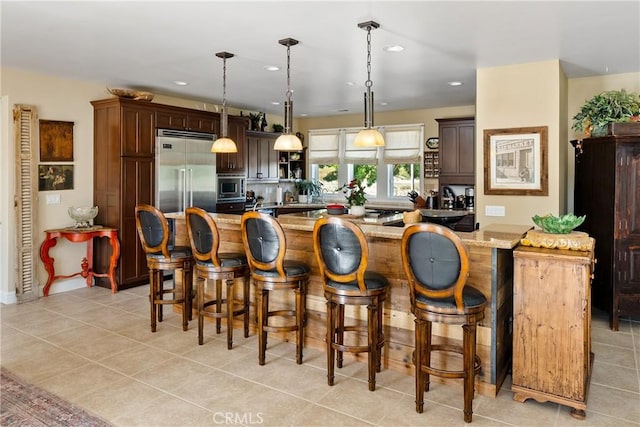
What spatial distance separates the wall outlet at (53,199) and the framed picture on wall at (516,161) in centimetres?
516

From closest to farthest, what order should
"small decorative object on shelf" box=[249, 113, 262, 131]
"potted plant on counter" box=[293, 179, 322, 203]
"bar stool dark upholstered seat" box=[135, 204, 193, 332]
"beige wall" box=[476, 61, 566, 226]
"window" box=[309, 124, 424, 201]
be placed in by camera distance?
"bar stool dark upholstered seat" box=[135, 204, 193, 332] < "beige wall" box=[476, 61, 566, 226] < "small decorative object on shelf" box=[249, 113, 262, 131] < "window" box=[309, 124, 424, 201] < "potted plant on counter" box=[293, 179, 322, 203]

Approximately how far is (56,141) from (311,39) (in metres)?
3.57

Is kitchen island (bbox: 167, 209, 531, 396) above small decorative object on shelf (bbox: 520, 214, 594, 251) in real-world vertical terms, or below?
below

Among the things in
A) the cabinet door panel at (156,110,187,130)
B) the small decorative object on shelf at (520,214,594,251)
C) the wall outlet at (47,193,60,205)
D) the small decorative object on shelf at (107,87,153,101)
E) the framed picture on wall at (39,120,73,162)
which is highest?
the small decorative object on shelf at (107,87,153,101)

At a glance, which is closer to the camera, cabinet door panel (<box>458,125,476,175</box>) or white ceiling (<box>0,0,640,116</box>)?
white ceiling (<box>0,0,640,116</box>)

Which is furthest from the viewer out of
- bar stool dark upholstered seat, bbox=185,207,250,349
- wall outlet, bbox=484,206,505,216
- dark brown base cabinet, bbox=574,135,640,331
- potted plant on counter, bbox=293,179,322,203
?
potted plant on counter, bbox=293,179,322,203

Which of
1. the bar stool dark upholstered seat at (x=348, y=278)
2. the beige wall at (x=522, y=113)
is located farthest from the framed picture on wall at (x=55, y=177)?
the beige wall at (x=522, y=113)

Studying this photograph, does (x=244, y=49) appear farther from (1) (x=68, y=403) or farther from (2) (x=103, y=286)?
(2) (x=103, y=286)

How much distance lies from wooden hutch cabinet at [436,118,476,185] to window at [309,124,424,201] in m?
0.84

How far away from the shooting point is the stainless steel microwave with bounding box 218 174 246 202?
23.0ft

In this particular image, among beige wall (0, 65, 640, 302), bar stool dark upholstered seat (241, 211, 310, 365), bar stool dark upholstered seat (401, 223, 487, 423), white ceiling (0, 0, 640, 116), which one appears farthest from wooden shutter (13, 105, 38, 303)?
bar stool dark upholstered seat (401, 223, 487, 423)

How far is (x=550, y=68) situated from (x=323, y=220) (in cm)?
329

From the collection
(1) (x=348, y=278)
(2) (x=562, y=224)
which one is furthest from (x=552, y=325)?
(1) (x=348, y=278)

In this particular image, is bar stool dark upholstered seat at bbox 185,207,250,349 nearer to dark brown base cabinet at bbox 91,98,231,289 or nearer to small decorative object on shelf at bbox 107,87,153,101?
dark brown base cabinet at bbox 91,98,231,289
